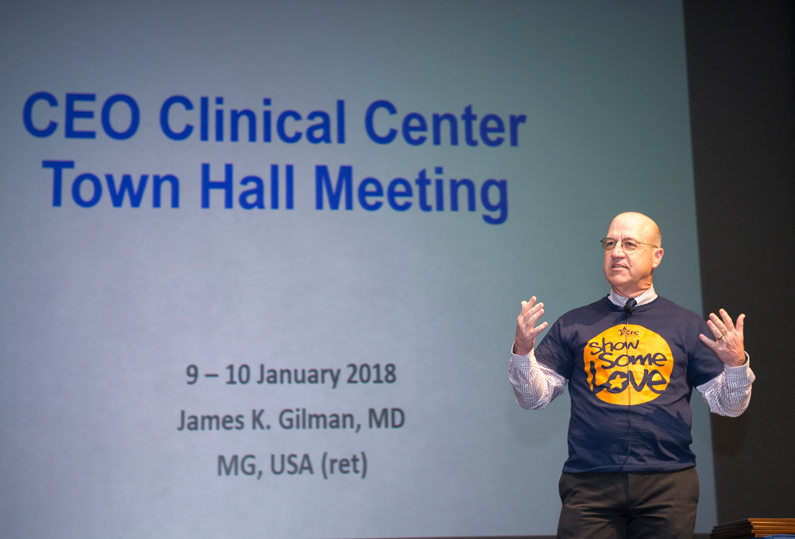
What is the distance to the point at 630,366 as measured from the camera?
2.53 meters

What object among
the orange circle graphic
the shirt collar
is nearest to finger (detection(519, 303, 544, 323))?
the orange circle graphic

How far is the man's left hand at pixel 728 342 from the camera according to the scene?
7.75 feet

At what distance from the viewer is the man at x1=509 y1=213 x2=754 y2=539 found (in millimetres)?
2416

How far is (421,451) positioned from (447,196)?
1484 millimetres

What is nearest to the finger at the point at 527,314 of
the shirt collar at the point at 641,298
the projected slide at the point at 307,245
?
the shirt collar at the point at 641,298

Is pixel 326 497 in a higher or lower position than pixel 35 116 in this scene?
lower

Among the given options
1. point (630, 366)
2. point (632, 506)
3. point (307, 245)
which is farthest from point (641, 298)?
point (307, 245)

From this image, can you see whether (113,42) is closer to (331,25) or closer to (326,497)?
(331,25)

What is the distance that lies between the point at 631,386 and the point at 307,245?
234 centimetres

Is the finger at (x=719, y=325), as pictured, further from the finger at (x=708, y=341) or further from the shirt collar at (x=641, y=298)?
the shirt collar at (x=641, y=298)

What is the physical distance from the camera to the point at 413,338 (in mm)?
4367

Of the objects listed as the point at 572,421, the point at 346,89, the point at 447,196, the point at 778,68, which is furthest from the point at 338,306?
the point at 778,68

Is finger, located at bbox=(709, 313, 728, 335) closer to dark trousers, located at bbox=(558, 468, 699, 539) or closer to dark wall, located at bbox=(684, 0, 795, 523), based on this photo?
dark trousers, located at bbox=(558, 468, 699, 539)

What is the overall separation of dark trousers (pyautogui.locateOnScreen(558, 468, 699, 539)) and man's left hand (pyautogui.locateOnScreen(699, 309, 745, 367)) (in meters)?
0.39
